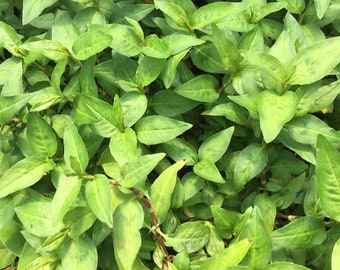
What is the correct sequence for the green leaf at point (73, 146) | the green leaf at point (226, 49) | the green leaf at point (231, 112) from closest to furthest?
1. the green leaf at point (73, 146)
2. the green leaf at point (226, 49)
3. the green leaf at point (231, 112)

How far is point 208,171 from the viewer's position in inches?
62.7

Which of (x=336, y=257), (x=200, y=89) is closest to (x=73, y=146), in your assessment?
(x=200, y=89)

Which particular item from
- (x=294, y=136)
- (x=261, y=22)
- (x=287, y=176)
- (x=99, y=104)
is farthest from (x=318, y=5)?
(x=99, y=104)

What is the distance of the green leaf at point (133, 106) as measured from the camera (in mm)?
1583

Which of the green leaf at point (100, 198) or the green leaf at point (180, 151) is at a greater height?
the green leaf at point (100, 198)

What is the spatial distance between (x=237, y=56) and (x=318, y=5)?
0.31 m

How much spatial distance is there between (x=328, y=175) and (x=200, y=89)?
1.69 ft

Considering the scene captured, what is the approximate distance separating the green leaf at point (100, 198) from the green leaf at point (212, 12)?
2.03 ft

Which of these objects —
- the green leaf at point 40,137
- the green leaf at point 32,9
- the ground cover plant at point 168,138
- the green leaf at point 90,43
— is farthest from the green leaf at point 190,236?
the green leaf at point 32,9

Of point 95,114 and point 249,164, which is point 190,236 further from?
point 95,114

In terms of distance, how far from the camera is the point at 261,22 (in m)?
1.79

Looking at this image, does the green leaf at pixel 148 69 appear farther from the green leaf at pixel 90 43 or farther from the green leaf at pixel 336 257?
the green leaf at pixel 336 257

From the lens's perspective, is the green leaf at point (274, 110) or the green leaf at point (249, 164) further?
the green leaf at point (249, 164)

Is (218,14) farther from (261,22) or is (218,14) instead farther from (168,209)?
(168,209)
